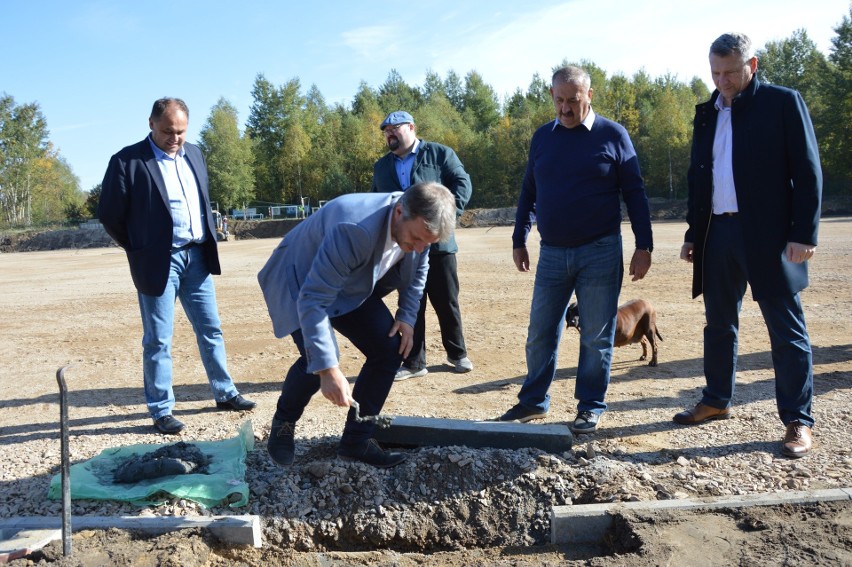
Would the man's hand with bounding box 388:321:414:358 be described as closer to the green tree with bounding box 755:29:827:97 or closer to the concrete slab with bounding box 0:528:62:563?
the concrete slab with bounding box 0:528:62:563

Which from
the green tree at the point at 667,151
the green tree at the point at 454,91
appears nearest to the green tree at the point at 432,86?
the green tree at the point at 454,91

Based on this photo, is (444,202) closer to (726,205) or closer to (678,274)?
(726,205)

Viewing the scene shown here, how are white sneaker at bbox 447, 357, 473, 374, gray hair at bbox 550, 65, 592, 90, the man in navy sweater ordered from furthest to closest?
white sneaker at bbox 447, 357, 473, 374, the man in navy sweater, gray hair at bbox 550, 65, 592, 90

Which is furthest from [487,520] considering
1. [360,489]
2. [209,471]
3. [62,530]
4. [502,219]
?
[502,219]

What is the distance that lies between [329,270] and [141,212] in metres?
2.35

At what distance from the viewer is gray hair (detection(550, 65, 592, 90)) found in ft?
14.2

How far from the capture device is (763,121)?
4.04 metres

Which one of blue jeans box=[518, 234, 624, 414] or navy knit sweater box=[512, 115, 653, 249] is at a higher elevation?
navy knit sweater box=[512, 115, 653, 249]

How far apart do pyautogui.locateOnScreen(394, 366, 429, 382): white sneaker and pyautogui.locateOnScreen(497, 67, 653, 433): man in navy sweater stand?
187cm

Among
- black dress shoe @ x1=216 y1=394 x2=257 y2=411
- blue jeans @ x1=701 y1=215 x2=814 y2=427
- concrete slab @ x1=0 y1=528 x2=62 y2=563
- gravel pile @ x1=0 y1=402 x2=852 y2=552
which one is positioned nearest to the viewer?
concrete slab @ x1=0 y1=528 x2=62 y2=563

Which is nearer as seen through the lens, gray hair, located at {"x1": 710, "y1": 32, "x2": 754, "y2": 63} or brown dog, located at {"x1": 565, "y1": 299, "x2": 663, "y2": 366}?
gray hair, located at {"x1": 710, "y1": 32, "x2": 754, "y2": 63}

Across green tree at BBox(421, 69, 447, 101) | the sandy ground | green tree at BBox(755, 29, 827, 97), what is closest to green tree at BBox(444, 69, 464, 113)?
green tree at BBox(421, 69, 447, 101)

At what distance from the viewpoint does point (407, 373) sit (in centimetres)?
634

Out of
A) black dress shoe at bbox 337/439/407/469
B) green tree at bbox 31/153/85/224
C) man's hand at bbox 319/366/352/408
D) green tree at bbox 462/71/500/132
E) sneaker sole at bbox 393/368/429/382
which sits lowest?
sneaker sole at bbox 393/368/429/382
